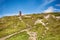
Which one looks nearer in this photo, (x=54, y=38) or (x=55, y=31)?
(x=54, y=38)

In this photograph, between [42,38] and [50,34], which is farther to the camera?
[50,34]

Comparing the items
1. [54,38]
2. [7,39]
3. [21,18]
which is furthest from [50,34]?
[21,18]

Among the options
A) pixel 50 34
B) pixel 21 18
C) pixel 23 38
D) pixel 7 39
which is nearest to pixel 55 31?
pixel 50 34

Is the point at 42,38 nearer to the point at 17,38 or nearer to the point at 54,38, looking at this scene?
the point at 54,38

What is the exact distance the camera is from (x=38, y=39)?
89.5 feet

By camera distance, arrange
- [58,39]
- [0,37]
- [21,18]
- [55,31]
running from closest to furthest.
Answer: [58,39], [0,37], [55,31], [21,18]

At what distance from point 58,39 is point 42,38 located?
2.43 meters

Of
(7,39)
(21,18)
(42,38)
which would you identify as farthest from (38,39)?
(21,18)

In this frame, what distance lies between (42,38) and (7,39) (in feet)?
17.0

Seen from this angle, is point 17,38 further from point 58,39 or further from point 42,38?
point 58,39

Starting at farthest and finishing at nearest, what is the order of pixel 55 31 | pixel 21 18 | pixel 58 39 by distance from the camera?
pixel 21 18, pixel 55 31, pixel 58 39

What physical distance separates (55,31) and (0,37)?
9.41 meters

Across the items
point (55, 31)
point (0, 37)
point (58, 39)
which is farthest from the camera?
point (55, 31)

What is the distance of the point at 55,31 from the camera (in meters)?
32.1
